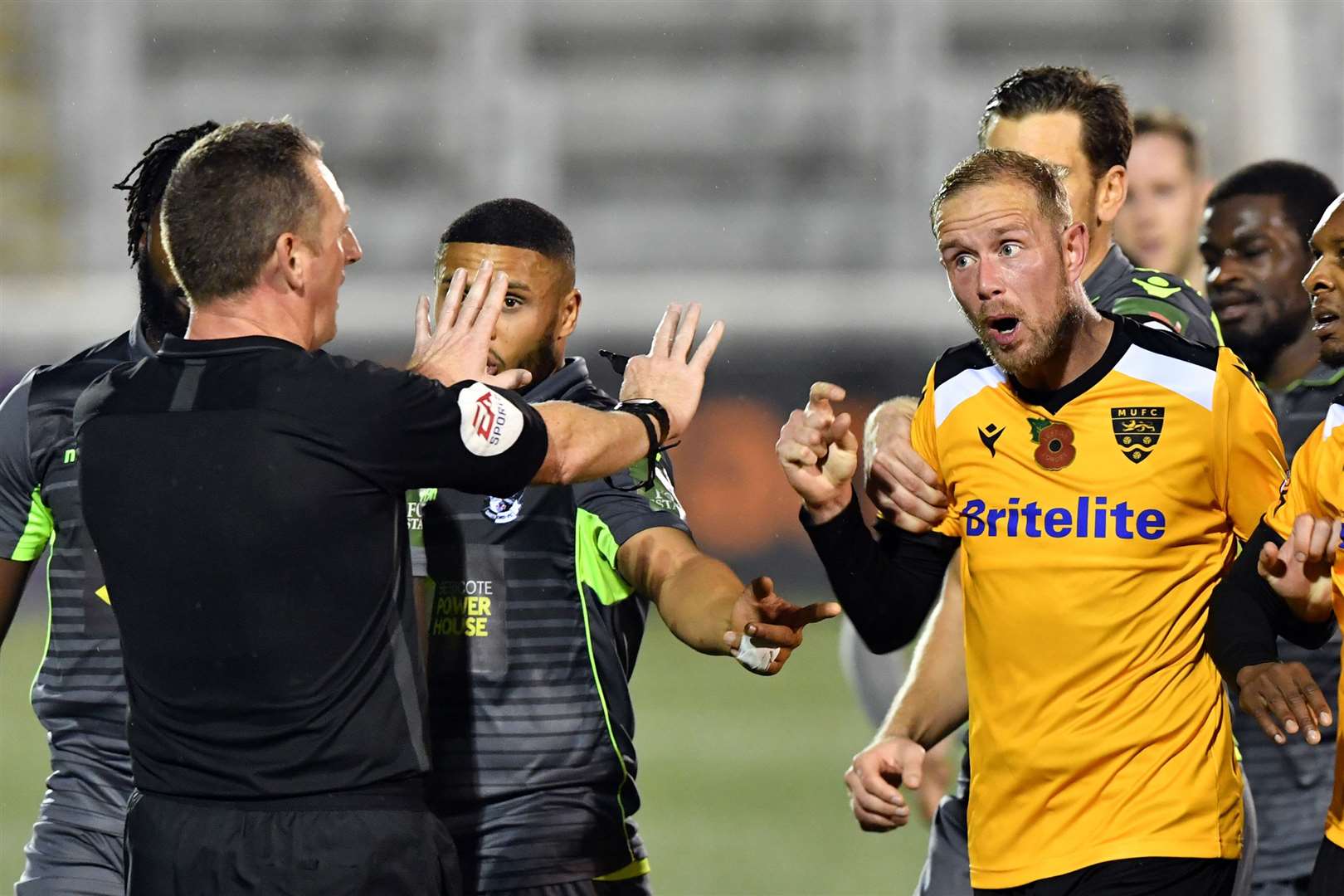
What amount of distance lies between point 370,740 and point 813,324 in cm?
2455

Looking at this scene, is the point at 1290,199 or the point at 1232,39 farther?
the point at 1232,39

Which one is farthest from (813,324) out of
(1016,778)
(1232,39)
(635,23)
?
(1016,778)

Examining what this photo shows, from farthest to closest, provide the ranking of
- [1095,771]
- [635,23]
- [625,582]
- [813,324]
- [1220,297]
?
[635,23] → [813,324] → [1220,297] → [625,582] → [1095,771]

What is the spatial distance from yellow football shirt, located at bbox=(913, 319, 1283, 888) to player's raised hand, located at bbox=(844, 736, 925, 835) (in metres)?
0.22

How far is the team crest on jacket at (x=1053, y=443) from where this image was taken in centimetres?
388

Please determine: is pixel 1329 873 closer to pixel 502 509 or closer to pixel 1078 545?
pixel 1078 545

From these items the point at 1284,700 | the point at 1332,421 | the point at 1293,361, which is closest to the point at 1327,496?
the point at 1332,421

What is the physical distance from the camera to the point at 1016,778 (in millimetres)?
3881

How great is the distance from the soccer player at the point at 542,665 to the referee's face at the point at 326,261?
0.78 m

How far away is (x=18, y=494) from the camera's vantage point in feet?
14.7

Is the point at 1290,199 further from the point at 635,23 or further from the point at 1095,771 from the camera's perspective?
the point at 635,23

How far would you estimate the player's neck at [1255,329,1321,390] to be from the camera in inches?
207

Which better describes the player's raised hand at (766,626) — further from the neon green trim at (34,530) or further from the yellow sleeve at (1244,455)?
the neon green trim at (34,530)

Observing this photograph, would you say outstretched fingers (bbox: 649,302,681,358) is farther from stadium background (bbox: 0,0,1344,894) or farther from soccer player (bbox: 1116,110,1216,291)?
stadium background (bbox: 0,0,1344,894)
